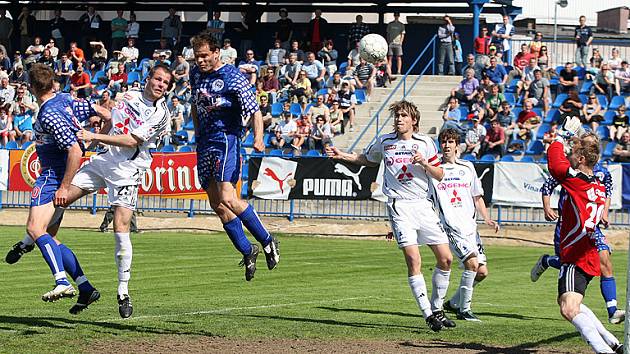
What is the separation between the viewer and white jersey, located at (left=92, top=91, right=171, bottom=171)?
11070 millimetres

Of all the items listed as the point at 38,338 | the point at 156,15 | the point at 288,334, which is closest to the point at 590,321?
the point at 288,334

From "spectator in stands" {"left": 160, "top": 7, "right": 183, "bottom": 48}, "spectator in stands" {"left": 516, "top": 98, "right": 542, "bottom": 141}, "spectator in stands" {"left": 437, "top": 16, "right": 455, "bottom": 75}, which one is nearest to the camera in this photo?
"spectator in stands" {"left": 516, "top": 98, "right": 542, "bottom": 141}

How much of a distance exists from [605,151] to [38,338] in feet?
63.6

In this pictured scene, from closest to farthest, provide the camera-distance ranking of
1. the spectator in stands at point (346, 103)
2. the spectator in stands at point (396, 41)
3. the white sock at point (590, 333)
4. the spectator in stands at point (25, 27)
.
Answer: the white sock at point (590, 333), the spectator in stands at point (346, 103), the spectator in stands at point (396, 41), the spectator in stands at point (25, 27)

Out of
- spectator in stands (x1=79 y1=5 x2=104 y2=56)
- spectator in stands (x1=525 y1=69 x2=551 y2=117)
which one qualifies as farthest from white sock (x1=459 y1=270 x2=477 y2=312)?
spectator in stands (x1=79 y1=5 x2=104 y2=56)

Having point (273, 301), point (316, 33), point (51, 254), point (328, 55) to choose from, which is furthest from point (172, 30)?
point (51, 254)

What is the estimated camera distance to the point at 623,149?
85.9 ft

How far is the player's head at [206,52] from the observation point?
11.0 metres

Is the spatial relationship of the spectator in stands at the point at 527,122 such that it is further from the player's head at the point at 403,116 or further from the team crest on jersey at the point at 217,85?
the team crest on jersey at the point at 217,85

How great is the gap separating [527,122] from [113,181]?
59.4 ft

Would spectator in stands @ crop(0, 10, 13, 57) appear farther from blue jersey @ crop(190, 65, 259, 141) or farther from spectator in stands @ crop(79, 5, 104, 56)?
blue jersey @ crop(190, 65, 259, 141)

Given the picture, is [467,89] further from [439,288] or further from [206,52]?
[206,52]

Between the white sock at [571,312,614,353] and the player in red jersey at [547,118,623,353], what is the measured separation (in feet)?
0.45

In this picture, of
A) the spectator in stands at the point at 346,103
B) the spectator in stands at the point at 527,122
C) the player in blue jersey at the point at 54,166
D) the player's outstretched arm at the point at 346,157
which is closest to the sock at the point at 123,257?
the player in blue jersey at the point at 54,166
